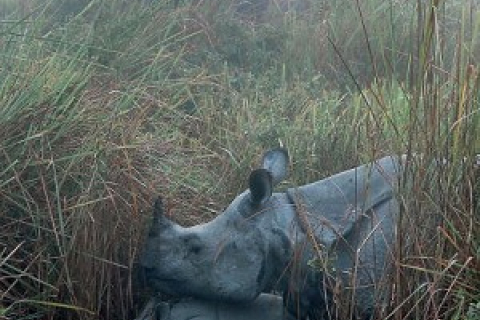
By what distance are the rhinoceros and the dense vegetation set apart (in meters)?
0.24

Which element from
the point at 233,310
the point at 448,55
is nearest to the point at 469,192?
the point at 233,310

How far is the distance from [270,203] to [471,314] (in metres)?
0.94

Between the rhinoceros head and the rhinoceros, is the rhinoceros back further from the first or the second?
the rhinoceros head

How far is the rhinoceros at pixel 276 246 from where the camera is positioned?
11.7ft

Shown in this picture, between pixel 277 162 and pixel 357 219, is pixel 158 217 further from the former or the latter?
pixel 357 219

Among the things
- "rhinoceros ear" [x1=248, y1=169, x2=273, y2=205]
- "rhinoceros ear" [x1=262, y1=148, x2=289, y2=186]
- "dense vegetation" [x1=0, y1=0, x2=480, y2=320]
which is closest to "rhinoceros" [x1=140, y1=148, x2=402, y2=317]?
"rhinoceros ear" [x1=248, y1=169, x2=273, y2=205]

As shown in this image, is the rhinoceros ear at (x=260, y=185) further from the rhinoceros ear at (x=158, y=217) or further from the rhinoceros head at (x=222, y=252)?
the rhinoceros ear at (x=158, y=217)

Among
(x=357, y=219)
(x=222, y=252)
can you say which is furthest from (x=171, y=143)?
(x=357, y=219)

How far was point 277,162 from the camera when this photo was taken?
3.88 m

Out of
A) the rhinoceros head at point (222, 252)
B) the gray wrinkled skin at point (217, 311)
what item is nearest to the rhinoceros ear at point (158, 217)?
the rhinoceros head at point (222, 252)

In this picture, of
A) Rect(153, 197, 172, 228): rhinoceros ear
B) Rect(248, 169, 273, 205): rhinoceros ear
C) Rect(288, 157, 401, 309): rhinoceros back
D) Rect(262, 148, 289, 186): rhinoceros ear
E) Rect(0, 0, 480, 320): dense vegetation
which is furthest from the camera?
Rect(262, 148, 289, 186): rhinoceros ear

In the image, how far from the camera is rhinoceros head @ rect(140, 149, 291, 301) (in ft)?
11.9

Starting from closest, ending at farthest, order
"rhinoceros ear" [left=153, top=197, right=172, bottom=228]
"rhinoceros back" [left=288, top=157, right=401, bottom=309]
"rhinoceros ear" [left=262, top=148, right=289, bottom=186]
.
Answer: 1. "rhinoceros back" [left=288, top=157, right=401, bottom=309]
2. "rhinoceros ear" [left=153, top=197, right=172, bottom=228]
3. "rhinoceros ear" [left=262, top=148, right=289, bottom=186]

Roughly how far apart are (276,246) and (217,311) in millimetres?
311
